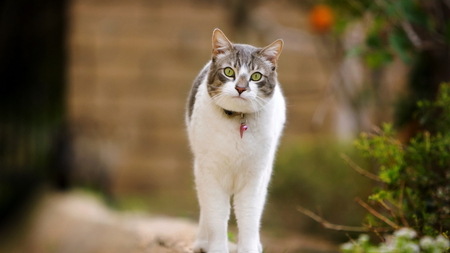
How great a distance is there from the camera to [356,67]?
743cm

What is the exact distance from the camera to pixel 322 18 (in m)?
5.14

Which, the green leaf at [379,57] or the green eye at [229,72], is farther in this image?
the green leaf at [379,57]

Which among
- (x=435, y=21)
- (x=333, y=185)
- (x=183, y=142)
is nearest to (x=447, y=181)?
(x=435, y=21)

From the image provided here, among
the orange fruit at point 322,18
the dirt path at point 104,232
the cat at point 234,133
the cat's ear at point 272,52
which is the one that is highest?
the orange fruit at point 322,18

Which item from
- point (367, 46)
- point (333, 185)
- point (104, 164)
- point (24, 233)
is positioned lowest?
point (24, 233)

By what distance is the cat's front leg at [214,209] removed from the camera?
8.34 ft

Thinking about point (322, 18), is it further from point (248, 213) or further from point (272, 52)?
point (248, 213)

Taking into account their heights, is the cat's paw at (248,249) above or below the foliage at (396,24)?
below

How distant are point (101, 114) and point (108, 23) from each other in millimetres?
1379

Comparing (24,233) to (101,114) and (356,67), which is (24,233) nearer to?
(101,114)

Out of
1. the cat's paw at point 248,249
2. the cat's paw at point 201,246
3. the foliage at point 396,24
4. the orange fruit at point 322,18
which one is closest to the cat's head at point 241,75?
the cat's paw at point 248,249

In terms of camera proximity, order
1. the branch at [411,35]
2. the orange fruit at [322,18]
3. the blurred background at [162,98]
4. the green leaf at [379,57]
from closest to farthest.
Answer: the green leaf at [379,57] < the branch at [411,35] < the orange fruit at [322,18] < the blurred background at [162,98]

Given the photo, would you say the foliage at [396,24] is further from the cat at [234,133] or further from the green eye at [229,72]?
the green eye at [229,72]

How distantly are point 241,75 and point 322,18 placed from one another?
9.76 feet
